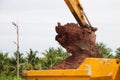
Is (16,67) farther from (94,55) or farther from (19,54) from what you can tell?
(94,55)

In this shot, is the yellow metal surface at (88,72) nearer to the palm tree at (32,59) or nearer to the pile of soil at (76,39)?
the pile of soil at (76,39)

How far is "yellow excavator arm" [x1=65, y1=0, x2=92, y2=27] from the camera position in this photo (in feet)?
23.5

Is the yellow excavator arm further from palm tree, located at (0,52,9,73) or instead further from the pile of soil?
palm tree, located at (0,52,9,73)

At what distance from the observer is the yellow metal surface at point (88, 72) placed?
219 inches

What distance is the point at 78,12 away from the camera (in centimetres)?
729

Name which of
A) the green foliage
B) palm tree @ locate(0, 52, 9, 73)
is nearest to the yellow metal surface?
the green foliage

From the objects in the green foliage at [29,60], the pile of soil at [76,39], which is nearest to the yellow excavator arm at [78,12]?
the pile of soil at [76,39]

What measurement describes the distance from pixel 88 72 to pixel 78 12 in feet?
6.45

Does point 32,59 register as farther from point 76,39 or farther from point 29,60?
point 76,39

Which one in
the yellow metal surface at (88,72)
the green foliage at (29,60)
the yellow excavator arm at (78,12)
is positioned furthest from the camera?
the green foliage at (29,60)

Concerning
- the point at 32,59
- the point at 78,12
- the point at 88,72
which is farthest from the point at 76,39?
the point at 32,59

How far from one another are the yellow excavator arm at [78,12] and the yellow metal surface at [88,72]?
1.38 meters

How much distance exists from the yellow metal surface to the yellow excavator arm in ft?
4.53

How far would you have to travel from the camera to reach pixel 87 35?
7.38 metres
